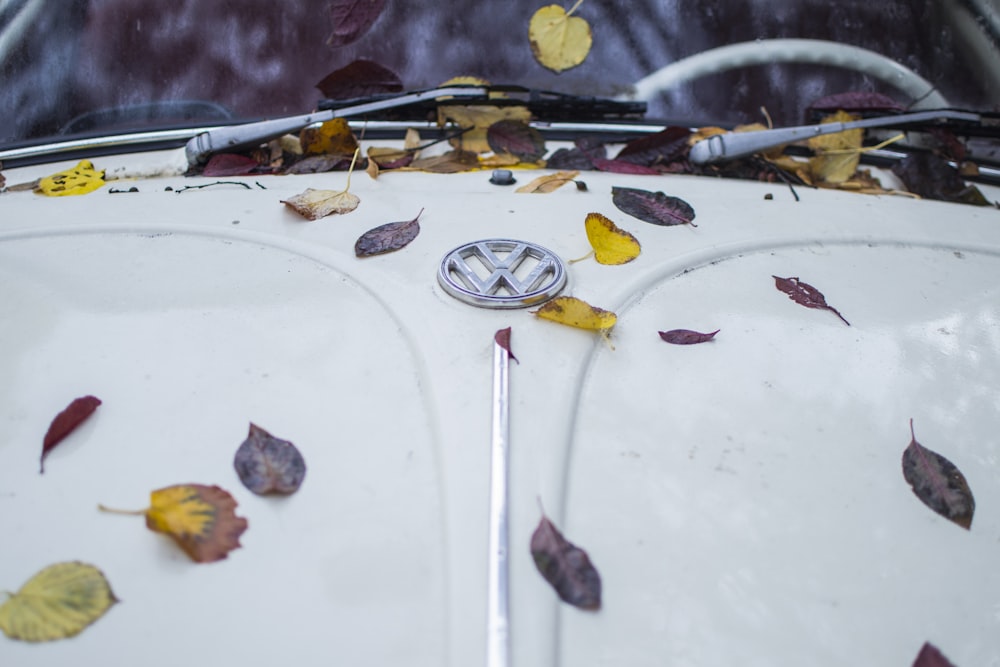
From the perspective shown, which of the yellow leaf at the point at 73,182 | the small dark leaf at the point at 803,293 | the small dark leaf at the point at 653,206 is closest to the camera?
the small dark leaf at the point at 803,293

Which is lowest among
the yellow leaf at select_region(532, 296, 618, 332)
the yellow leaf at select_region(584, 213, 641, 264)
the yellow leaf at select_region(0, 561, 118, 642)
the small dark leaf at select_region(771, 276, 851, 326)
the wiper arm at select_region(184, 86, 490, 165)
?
the small dark leaf at select_region(771, 276, 851, 326)

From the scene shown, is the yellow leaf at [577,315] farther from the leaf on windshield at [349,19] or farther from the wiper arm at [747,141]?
the leaf on windshield at [349,19]

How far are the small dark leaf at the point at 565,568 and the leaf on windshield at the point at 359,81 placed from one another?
4.03ft

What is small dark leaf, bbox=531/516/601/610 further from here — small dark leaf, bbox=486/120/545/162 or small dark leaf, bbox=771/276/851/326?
small dark leaf, bbox=486/120/545/162

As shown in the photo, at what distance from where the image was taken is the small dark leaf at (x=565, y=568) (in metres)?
Result: 0.64

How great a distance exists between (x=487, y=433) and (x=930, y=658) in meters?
0.47

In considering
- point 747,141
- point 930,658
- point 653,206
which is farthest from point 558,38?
point 930,658

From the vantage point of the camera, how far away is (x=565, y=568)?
649 millimetres

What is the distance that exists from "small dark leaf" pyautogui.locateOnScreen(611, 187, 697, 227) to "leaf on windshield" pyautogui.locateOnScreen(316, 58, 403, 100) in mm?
650

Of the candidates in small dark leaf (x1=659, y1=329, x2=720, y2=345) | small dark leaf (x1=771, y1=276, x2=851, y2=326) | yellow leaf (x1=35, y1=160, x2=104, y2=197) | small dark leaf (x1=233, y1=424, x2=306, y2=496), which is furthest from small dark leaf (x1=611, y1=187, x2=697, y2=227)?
yellow leaf (x1=35, y1=160, x2=104, y2=197)

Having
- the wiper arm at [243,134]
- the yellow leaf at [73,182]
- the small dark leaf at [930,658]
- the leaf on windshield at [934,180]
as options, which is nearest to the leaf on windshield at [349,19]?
the wiper arm at [243,134]

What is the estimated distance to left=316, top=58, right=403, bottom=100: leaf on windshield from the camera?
1.58m

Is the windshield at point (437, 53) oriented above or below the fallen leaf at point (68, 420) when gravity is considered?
above

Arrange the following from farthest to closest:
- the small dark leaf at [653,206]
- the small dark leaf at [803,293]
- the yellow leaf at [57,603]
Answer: the small dark leaf at [653,206], the small dark leaf at [803,293], the yellow leaf at [57,603]
